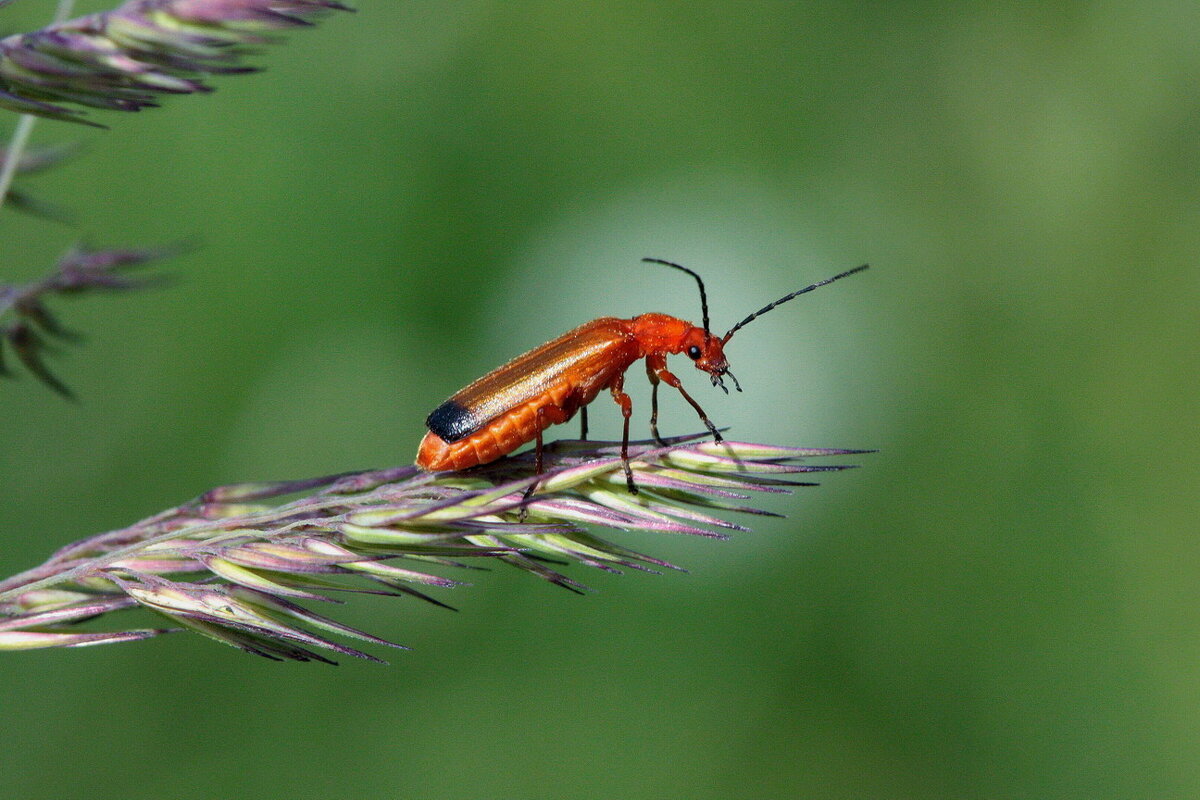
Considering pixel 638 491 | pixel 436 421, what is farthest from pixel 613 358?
pixel 638 491

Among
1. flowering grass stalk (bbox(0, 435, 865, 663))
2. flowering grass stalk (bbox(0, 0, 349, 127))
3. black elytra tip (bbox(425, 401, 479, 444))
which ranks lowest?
flowering grass stalk (bbox(0, 435, 865, 663))

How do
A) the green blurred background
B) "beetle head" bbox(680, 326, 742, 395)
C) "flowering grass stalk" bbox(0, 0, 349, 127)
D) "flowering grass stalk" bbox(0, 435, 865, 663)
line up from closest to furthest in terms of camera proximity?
"flowering grass stalk" bbox(0, 0, 349, 127)
"flowering grass stalk" bbox(0, 435, 865, 663)
"beetle head" bbox(680, 326, 742, 395)
the green blurred background

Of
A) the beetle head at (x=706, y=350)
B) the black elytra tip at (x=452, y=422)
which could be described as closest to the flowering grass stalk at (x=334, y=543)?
the black elytra tip at (x=452, y=422)

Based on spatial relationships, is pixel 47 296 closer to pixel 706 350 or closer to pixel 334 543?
pixel 334 543

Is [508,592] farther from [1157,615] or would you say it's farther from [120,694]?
[1157,615]

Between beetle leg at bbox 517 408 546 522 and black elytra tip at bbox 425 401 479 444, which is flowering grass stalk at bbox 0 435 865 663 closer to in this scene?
beetle leg at bbox 517 408 546 522

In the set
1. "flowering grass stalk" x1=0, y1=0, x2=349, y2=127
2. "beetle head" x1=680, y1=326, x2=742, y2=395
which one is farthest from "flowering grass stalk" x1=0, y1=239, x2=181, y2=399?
"beetle head" x1=680, y1=326, x2=742, y2=395

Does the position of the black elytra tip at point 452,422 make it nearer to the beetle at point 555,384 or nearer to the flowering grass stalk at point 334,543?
the beetle at point 555,384
